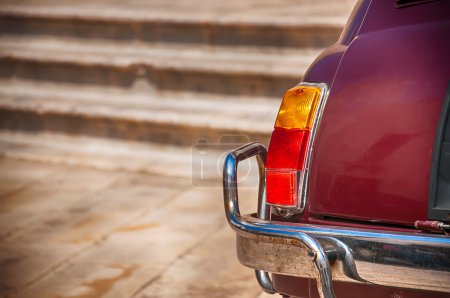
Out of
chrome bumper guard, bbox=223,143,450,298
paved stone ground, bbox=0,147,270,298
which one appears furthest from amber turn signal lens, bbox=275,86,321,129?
paved stone ground, bbox=0,147,270,298

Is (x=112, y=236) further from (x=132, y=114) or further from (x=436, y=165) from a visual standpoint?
(x=436, y=165)

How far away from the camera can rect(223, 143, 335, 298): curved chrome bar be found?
108 inches

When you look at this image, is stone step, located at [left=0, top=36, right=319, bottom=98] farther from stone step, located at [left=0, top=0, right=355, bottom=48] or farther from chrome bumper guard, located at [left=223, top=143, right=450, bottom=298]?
chrome bumper guard, located at [left=223, top=143, right=450, bottom=298]

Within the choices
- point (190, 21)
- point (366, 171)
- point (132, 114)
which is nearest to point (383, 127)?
point (366, 171)

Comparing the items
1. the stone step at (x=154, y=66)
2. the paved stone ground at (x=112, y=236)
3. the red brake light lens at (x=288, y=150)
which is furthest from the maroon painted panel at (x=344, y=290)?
the stone step at (x=154, y=66)

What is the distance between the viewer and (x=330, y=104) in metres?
2.93

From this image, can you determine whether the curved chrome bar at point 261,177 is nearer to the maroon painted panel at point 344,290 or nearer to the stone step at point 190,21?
the maroon painted panel at point 344,290

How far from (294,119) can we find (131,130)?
3.70 metres

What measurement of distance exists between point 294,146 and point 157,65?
3724 mm

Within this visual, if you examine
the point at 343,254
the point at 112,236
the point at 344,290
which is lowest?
the point at 112,236

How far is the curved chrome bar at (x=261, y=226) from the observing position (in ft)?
8.98

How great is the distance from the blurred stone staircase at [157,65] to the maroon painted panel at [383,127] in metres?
3.10

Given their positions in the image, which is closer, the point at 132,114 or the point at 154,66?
the point at 132,114

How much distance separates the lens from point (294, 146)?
9.76 ft
